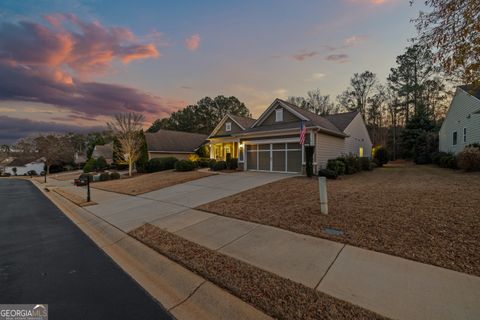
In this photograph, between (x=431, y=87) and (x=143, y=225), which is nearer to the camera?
(x=143, y=225)

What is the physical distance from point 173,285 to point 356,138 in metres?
23.4

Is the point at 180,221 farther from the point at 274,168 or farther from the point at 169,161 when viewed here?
the point at 169,161

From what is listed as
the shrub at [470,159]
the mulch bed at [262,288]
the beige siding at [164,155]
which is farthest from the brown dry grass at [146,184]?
the shrub at [470,159]

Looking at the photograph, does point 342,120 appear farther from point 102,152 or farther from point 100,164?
point 102,152

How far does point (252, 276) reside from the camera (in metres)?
3.27

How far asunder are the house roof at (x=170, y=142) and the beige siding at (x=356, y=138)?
69.4ft

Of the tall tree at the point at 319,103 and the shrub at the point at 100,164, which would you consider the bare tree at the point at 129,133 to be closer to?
the shrub at the point at 100,164

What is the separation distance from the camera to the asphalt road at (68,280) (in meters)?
2.80

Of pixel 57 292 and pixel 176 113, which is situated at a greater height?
pixel 176 113

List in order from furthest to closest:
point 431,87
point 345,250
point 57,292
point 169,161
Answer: point 431,87
point 169,161
point 345,250
point 57,292

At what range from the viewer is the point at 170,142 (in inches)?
1200

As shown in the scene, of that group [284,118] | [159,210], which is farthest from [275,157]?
[159,210]

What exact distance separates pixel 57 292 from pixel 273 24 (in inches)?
521

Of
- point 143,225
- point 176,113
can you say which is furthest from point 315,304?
point 176,113
